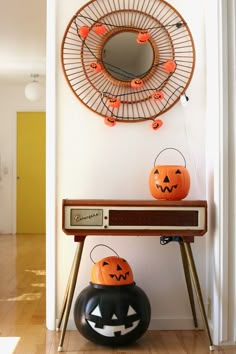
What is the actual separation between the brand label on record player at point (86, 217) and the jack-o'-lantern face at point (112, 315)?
34cm

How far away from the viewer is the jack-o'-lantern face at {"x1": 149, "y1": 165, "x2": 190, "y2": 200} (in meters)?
2.45

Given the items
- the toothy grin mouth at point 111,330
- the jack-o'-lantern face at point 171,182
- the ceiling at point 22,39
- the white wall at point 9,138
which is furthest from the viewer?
the white wall at point 9,138

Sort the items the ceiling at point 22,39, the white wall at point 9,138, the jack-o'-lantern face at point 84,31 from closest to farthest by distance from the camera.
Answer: the jack-o'-lantern face at point 84,31 < the ceiling at point 22,39 < the white wall at point 9,138

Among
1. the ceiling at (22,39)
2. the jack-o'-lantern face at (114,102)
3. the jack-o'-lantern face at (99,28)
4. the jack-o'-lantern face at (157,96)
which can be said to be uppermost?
the ceiling at (22,39)

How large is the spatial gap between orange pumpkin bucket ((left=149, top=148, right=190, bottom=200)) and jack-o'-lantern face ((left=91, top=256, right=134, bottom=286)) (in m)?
0.42

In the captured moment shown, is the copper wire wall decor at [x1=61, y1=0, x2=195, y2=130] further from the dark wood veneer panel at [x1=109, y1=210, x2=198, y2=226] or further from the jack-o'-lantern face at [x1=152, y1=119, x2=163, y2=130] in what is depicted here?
the dark wood veneer panel at [x1=109, y1=210, x2=198, y2=226]

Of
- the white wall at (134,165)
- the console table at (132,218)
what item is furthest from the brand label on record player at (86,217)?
the white wall at (134,165)

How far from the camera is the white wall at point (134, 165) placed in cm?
267

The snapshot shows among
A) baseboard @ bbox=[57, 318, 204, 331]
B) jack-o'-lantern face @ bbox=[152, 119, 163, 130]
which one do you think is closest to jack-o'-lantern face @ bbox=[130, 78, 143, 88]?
jack-o'-lantern face @ bbox=[152, 119, 163, 130]

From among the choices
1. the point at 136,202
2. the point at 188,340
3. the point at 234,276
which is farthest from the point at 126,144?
the point at 188,340

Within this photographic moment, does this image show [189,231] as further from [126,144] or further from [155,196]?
[126,144]

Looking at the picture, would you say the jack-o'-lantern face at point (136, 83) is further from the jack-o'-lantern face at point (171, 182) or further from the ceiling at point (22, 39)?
the ceiling at point (22, 39)

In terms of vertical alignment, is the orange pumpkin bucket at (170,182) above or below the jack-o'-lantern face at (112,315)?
above

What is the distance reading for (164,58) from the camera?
271 cm
